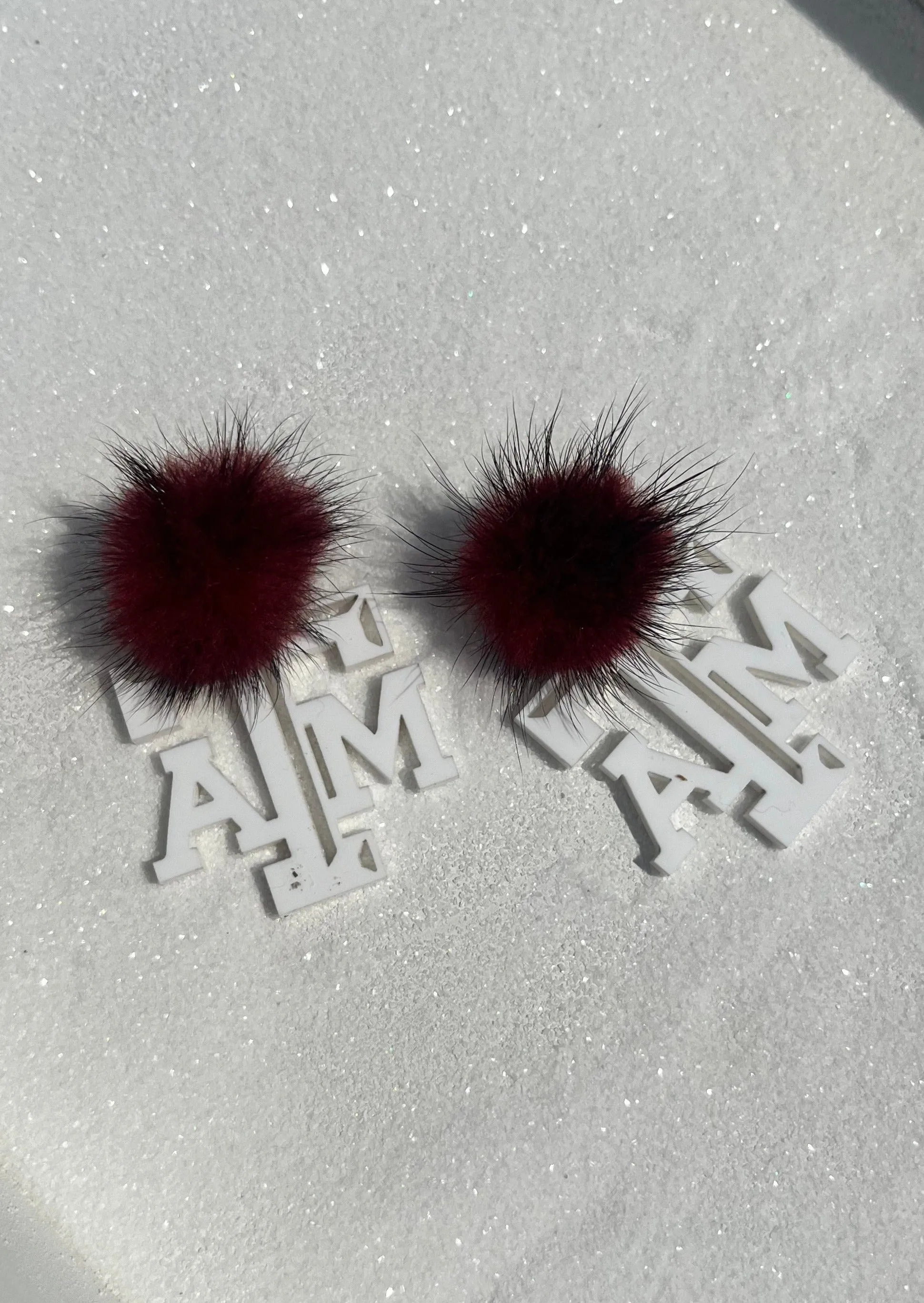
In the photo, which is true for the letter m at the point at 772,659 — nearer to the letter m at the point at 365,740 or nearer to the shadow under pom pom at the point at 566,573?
the shadow under pom pom at the point at 566,573

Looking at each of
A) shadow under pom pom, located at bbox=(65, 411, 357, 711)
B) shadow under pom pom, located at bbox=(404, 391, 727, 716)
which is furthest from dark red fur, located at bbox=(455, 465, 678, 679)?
shadow under pom pom, located at bbox=(65, 411, 357, 711)

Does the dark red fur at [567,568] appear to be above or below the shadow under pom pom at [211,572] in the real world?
above

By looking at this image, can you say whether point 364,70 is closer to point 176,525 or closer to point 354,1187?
point 176,525

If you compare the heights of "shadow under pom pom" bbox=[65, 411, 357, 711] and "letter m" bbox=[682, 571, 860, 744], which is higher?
"letter m" bbox=[682, 571, 860, 744]

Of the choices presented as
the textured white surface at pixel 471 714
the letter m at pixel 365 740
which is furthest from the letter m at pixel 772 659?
the letter m at pixel 365 740

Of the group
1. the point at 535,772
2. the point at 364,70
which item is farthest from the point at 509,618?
the point at 364,70

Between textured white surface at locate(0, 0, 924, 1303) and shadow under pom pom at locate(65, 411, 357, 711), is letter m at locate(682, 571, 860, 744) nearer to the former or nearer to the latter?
textured white surface at locate(0, 0, 924, 1303)

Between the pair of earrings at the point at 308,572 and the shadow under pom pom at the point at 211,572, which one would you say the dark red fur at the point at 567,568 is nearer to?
the pair of earrings at the point at 308,572
